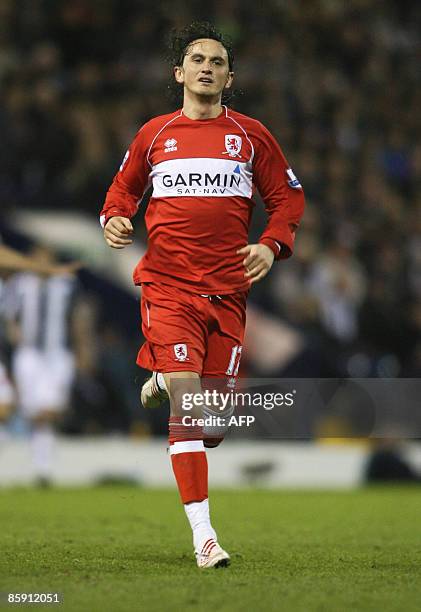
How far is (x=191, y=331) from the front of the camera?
6.01m

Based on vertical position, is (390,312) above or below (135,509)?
above

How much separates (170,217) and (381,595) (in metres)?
2.15

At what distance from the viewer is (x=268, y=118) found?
14.5 m

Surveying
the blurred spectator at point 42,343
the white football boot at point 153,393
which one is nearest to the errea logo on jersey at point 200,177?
the white football boot at point 153,393

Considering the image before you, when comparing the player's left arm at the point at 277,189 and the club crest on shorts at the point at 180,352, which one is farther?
the player's left arm at the point at 277,189

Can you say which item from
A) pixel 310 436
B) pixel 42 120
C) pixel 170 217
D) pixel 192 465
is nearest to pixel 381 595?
pixel 192 465

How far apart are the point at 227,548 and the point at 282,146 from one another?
8.29 m

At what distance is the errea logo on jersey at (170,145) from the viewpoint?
6.16 meters

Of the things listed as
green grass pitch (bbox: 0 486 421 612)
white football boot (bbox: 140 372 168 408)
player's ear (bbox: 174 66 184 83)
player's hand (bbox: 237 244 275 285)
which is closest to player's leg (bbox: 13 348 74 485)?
green grass pitch (bbox: 0 486 421 612)

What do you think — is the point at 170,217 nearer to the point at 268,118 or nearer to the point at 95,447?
the point at 95,447

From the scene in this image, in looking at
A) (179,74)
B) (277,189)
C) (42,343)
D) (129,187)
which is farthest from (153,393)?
(42,343)

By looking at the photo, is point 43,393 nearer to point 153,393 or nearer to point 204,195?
point 153,393

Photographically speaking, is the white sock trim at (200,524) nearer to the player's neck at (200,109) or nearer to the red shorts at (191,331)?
the red shorts at (191,331)

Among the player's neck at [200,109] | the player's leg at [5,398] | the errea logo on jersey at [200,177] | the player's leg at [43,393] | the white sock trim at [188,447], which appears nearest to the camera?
the white sock trim at [188,447]
